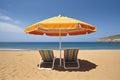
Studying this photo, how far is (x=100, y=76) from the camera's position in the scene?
430 centimetres

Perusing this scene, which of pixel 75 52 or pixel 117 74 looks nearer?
pixel 117 74

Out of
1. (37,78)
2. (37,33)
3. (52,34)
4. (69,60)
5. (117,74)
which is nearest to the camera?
(37,78)

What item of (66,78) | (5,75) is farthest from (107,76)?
(5,75)

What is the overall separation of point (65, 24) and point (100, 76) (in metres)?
1.89

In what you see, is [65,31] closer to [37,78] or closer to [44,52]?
[44,52]

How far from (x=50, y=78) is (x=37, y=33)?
316cm

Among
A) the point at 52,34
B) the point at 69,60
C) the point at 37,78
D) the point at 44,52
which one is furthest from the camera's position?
the point at 52,34

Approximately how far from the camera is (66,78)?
4141 millimetres

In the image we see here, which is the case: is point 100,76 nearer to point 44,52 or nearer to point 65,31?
point 44,52

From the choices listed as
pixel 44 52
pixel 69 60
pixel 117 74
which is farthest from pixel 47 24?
pixel 117 74

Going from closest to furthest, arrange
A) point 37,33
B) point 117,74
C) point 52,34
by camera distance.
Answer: point 117,74 < point 37,33 < point 52,34

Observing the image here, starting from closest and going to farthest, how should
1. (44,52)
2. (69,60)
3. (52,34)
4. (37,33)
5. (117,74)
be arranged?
(117,74) < (44,52) < (69,60) < (37,33) < (52,34)

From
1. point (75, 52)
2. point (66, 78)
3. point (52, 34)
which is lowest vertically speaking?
point (66, 78)

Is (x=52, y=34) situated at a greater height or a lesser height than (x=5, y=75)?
greater
